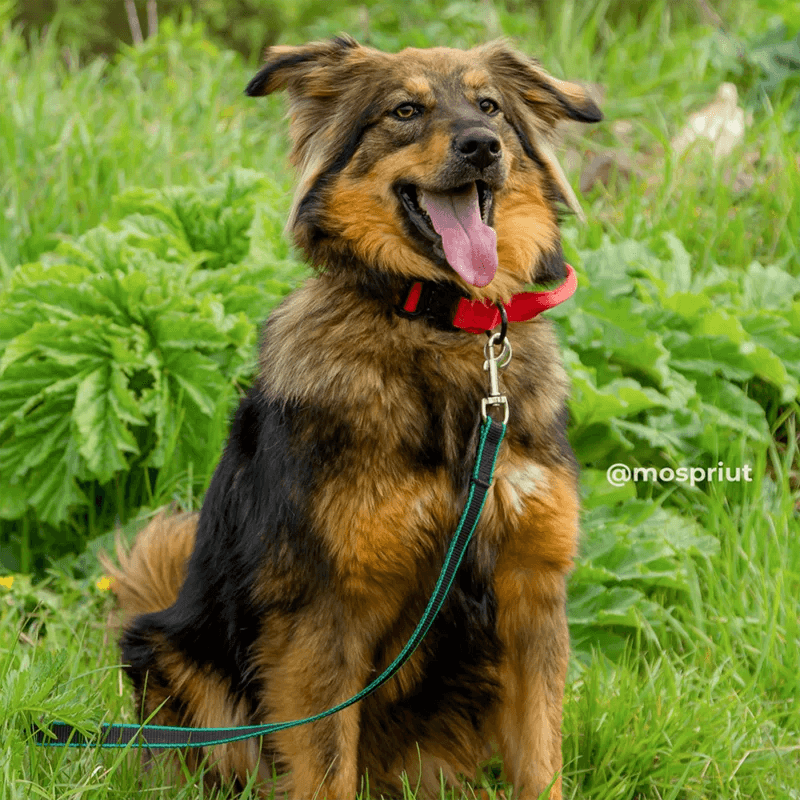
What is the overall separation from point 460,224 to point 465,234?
0.15ft

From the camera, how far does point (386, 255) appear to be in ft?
8.16

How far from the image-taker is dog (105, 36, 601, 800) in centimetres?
238

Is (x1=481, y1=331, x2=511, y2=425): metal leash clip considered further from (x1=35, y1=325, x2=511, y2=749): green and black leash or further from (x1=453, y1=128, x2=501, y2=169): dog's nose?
(x1=453, y1=128, x2=501, y2=169): dog's nose

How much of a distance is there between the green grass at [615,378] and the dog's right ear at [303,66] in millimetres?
1406

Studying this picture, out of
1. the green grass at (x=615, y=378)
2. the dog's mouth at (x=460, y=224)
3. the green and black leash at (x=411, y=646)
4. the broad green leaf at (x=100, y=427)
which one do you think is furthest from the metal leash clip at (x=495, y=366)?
the broad green leaf at (x=100, y=427)

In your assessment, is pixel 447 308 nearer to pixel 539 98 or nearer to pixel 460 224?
pixel 460 224

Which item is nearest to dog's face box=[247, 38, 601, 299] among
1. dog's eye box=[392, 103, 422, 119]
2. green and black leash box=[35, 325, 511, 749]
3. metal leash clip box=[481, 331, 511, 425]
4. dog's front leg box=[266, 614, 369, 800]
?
dog's eye box=[392, 103, 422, 119]

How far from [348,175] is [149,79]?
473 centimetres

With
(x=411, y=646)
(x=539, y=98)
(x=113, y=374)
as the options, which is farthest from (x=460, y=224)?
(x=113, y=374)

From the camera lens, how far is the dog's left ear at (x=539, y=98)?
268cm

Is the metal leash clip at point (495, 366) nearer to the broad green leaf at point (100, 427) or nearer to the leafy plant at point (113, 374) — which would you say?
the leafy plant at point (113, 374)

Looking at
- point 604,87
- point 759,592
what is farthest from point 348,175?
point 604,87

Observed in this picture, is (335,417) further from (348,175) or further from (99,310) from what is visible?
(99,310)

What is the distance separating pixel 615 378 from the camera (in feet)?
12.6
